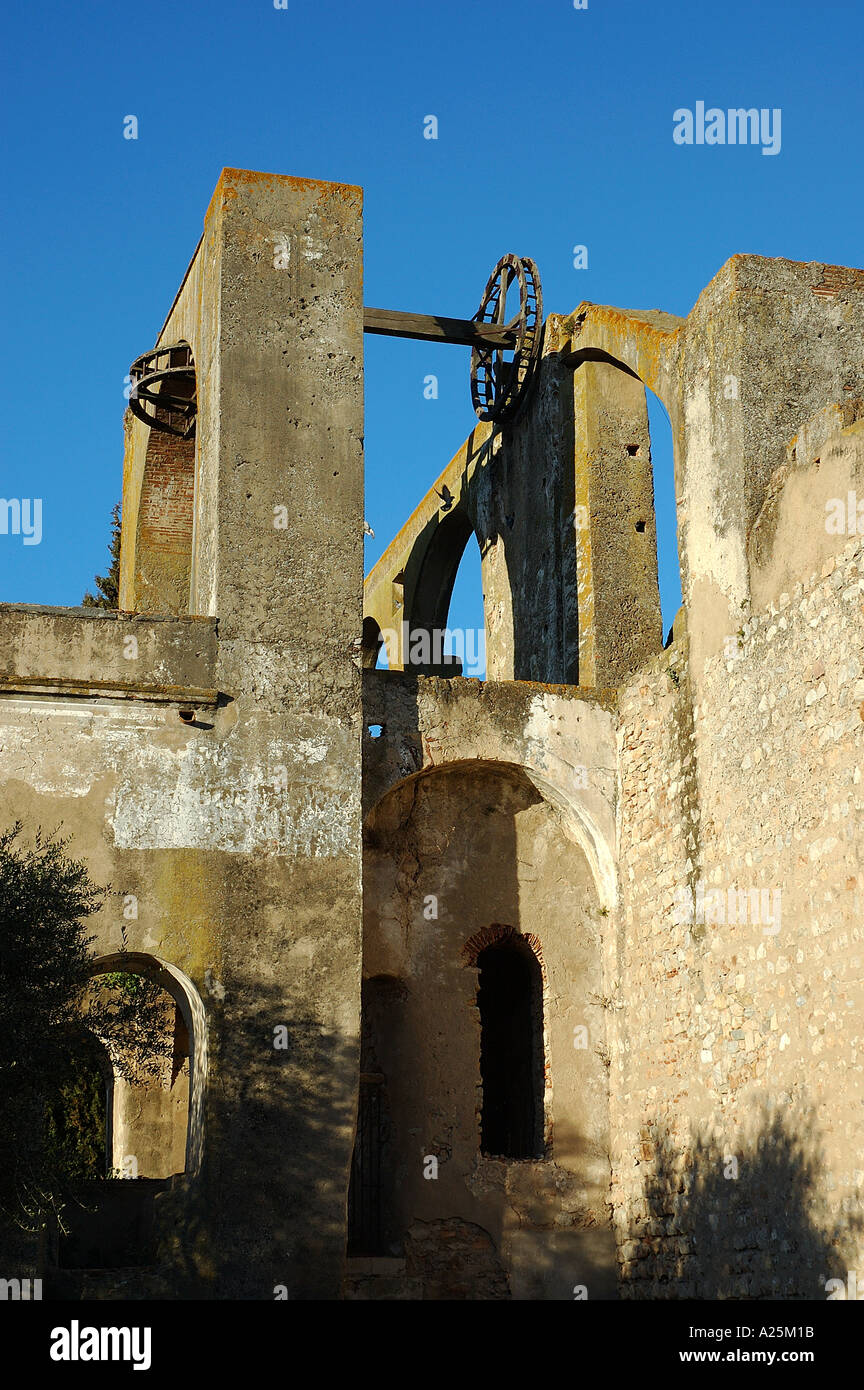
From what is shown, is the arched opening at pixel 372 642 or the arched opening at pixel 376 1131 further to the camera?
the arched opening at pixel 372 642

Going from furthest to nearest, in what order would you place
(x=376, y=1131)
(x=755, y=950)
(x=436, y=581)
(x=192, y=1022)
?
1. (x=436, y=581)
2. (x=376, y=1131)
3. (x=192, y=1022)
4. (x=755, y=950)

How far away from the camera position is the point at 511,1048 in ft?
47.8

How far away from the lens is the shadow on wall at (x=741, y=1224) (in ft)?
32.4

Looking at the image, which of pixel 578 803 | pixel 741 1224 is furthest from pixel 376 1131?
pixel 741 1224

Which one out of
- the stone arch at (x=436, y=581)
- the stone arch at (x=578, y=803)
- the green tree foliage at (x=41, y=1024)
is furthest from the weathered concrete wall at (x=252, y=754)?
the stone arch at (x=436, y=581)

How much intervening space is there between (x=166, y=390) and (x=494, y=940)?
611 cm

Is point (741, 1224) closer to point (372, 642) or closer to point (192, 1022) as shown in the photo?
point (192, 1022)

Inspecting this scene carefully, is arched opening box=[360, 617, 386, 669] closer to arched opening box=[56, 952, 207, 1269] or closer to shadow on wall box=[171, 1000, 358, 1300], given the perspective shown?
arched opening box=[56, 952, 207, 1269]

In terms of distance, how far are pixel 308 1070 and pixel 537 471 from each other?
22.8 ft

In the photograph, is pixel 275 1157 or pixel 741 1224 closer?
pixel 741 1224

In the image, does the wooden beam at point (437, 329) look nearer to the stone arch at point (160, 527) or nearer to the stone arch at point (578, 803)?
the stone arch at point (160, 527)

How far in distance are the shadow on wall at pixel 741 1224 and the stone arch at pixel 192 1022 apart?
11.0ft

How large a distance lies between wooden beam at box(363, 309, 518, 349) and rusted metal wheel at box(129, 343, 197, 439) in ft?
7.06
